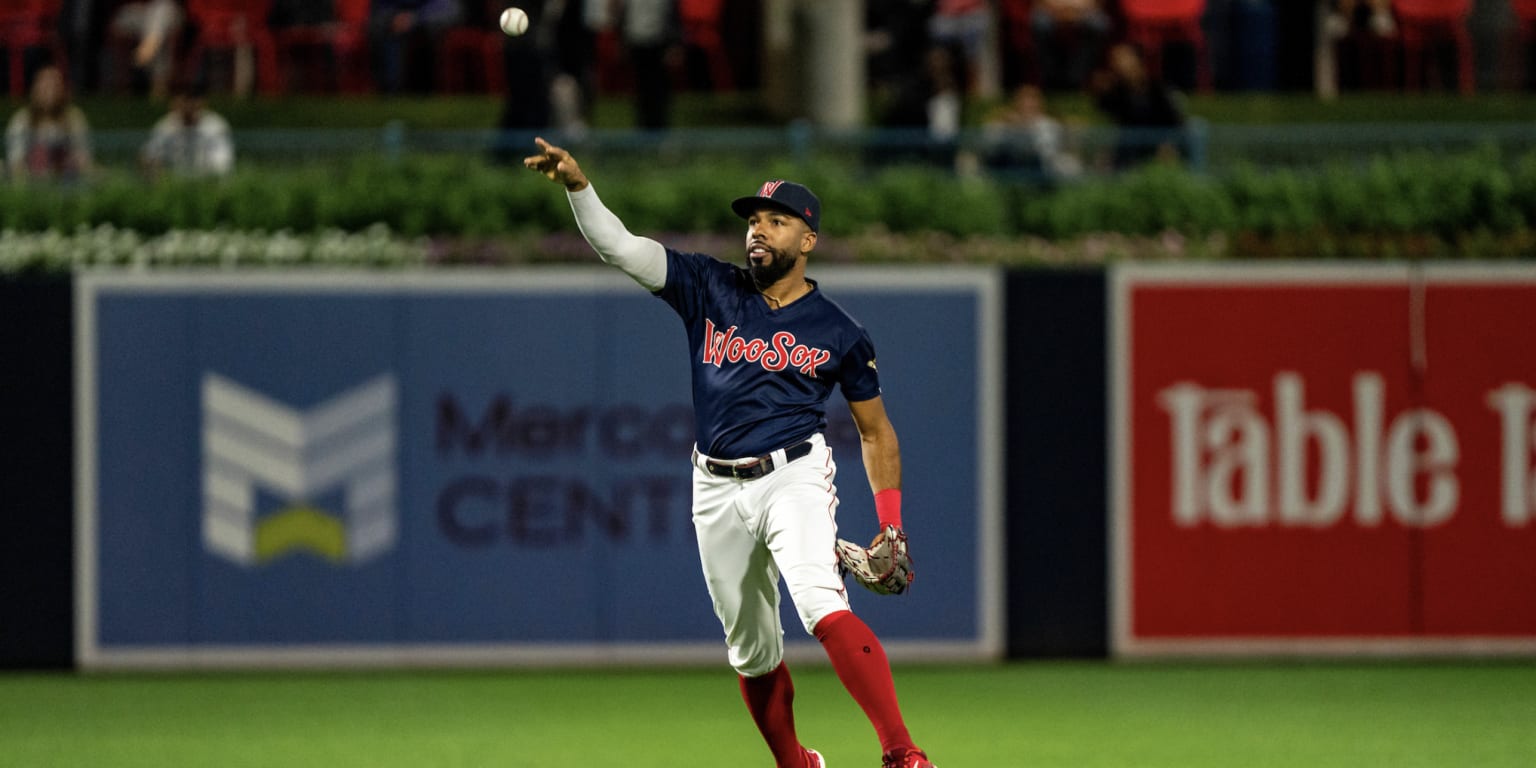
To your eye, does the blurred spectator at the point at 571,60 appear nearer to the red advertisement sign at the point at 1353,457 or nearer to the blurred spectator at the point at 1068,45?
the blurred spectator at the point at 1068,45

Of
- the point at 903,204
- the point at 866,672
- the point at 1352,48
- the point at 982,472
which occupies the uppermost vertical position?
the point at 1352,48

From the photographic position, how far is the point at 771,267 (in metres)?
6.86

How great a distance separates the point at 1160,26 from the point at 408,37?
704 centimetres

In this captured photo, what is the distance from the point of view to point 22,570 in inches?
424

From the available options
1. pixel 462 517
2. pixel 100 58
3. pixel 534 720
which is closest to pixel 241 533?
pixel 462 517

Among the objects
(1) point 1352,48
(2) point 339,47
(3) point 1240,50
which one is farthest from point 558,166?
(1) point 1352,48

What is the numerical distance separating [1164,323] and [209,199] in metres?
5.92

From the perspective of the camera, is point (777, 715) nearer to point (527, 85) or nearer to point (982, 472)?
point (982, 472)

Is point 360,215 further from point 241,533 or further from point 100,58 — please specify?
point 100,58

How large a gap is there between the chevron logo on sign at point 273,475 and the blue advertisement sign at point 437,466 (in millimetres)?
12

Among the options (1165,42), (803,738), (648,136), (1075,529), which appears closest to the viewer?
(803,738)

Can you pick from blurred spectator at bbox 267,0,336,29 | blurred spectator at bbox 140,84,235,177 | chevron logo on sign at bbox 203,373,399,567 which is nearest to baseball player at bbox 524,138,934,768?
chevron logo on sign at bbox 203,373,399,567

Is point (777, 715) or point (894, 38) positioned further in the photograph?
point (894, 38)

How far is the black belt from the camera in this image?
6.82 meters
